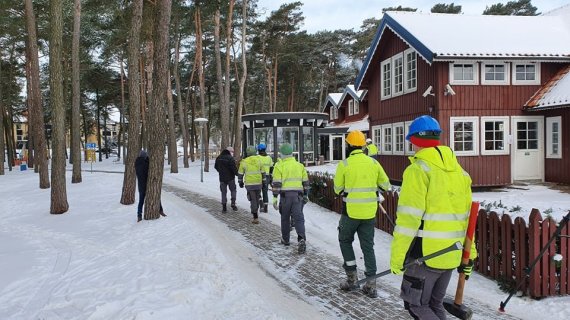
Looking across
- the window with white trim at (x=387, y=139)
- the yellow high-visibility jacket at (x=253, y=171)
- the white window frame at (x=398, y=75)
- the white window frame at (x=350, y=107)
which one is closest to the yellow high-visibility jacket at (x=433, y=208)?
the yellow high-visibility jacket at (x=253, y=171)

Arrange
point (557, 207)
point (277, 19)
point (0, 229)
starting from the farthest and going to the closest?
point (277, 19)
point (0, 229)
point (557, 207)

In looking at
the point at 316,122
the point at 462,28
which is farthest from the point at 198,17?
the point at 462,28

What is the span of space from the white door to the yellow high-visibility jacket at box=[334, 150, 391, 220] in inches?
469

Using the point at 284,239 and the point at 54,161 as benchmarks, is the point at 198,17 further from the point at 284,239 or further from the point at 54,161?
the point at 284,239

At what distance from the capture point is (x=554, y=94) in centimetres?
1398

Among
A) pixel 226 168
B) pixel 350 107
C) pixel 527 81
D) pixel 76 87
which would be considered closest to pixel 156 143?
pixel 226 168

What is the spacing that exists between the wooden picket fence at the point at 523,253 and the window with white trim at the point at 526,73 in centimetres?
1097

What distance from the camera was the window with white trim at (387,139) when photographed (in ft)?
61.0

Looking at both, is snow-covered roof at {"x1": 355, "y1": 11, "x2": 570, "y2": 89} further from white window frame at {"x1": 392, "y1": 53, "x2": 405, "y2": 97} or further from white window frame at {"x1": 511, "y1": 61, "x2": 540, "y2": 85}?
white window frame at {"x1": 392, "y1": 53, "x2": 405, "y2": 97}

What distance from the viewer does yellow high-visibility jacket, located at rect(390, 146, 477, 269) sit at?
3105 millimetres

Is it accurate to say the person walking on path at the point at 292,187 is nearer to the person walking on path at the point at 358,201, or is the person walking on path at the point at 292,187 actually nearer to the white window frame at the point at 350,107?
the person walking on path at the point at 358,201

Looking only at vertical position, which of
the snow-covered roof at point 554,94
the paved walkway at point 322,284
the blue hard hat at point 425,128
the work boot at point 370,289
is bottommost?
the paved walkway at point 322,284

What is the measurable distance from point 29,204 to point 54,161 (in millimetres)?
3428

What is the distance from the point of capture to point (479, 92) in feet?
48.8
